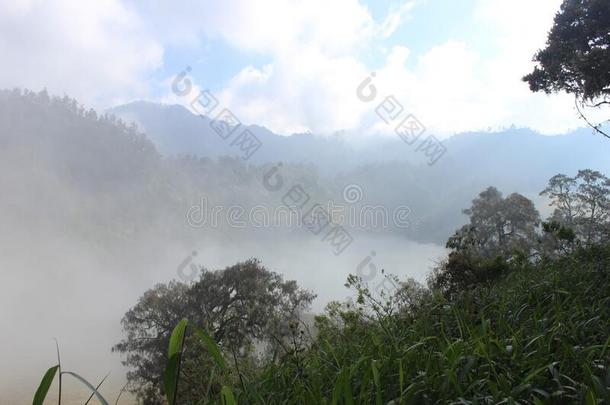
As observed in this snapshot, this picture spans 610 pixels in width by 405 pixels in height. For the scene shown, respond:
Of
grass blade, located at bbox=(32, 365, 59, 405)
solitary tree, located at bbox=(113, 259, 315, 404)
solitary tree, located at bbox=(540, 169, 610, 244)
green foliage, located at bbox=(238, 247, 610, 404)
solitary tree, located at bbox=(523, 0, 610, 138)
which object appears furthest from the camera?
solitary tree, located at bbox=(540, 169, 610, 244)

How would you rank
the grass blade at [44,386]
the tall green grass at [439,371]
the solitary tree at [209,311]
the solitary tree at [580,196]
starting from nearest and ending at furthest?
the grass blade at [44,386]
the tall green grass at [439,371]
the solitary tree at [209,311]
the solitary tree at [580,196]

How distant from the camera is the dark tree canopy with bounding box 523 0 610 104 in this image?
8.52 m

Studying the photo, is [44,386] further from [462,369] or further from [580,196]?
[580,196]

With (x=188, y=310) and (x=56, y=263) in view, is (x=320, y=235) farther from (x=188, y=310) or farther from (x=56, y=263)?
(x=188, y=310)

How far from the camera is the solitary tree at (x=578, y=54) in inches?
335

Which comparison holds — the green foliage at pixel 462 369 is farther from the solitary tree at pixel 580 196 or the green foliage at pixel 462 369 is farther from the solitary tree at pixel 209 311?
the solitary tree at pixel 580 196

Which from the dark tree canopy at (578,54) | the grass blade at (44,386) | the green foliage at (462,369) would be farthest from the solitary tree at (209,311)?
the grass blade at (44,386)

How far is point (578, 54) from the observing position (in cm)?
861

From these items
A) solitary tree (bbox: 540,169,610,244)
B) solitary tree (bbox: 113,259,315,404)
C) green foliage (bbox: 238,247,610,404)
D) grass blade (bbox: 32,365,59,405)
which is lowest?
solitary tree (bbox: 540,169,610,244)

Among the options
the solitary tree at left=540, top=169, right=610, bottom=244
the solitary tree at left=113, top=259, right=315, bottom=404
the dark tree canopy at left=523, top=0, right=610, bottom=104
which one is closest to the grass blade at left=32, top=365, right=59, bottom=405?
the dark tree canopy at left=523, top=0, right=610, bottom=104

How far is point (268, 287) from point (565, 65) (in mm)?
16570

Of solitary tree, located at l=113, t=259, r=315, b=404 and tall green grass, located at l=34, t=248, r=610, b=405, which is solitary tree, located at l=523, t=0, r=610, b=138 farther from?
solitary tree, located at l=113, t=259, r=315, b=404

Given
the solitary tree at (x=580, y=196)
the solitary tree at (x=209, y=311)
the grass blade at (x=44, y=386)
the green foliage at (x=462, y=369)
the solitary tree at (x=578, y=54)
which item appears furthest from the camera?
the solitary tree at (x=580, y=196)

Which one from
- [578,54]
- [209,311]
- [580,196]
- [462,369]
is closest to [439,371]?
[462,369]
